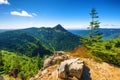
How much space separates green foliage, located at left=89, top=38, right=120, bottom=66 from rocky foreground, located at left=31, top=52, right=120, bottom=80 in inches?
46.9

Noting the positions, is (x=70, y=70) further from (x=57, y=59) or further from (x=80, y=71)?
(x=57, y=59)

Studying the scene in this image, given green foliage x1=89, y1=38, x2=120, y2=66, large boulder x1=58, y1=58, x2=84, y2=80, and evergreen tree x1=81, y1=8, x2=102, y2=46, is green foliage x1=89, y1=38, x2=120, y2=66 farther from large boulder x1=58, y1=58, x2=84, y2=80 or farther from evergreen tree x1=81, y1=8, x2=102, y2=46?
evergreen tree x1=81, y1=8, x2=102, y2=46

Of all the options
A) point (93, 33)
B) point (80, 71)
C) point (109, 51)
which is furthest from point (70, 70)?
point (93, 33)

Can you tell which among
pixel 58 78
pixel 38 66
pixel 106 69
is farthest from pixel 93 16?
pixel 38 66

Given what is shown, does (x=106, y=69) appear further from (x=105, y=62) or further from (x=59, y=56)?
(x=59, y=56)

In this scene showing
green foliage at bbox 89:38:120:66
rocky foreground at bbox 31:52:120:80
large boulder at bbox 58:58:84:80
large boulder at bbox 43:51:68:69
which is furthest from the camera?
Result: large boulder at bbox 43:51:68:69

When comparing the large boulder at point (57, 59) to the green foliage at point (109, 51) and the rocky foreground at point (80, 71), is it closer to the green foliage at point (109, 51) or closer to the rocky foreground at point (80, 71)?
the rocky foreground at point (80, 71)

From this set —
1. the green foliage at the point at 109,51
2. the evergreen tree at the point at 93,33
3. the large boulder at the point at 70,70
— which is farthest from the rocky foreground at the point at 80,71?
the evergreen tree at the point at 93,33

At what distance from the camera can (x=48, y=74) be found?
2662 cm

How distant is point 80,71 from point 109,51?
7.19m

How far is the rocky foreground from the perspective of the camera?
23.5m

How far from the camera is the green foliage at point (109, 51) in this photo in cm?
2765

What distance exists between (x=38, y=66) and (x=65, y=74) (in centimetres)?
7873

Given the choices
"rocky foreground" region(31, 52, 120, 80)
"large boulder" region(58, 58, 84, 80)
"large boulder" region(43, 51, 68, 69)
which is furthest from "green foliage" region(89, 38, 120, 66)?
"large boulder" region(58, 58, 84, 80)
